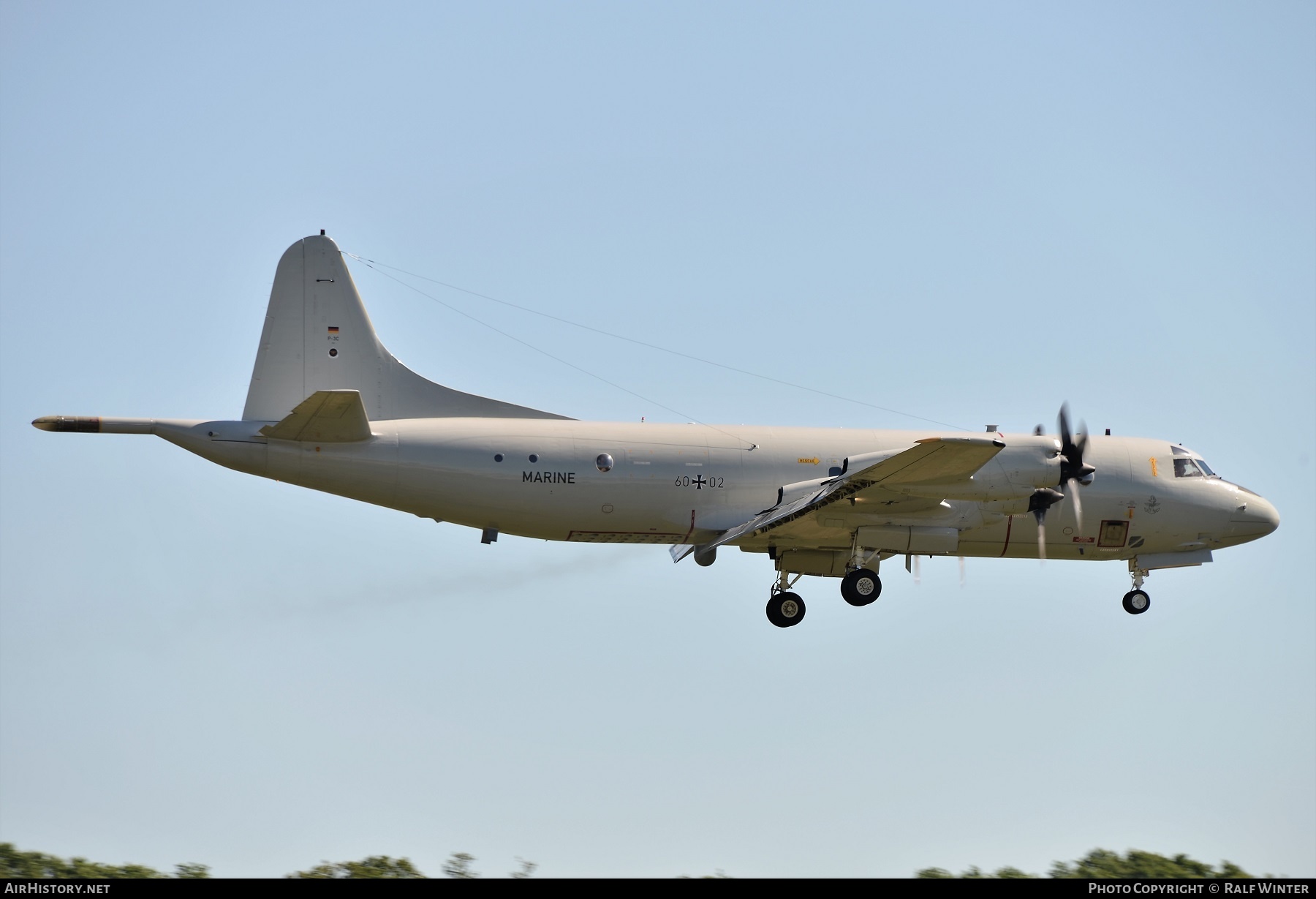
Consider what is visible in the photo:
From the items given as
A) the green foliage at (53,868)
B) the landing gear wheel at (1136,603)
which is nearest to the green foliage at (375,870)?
the green foliage at (53,868)

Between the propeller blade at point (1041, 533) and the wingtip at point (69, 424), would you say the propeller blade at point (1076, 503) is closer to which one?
the propeller blade at point (1041, 533)

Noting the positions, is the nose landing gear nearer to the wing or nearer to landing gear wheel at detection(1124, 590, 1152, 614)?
landing gear wheel at detection(1124, 590, 1152, 614)

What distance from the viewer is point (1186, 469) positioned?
108ft

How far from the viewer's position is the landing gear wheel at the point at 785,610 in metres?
31.6

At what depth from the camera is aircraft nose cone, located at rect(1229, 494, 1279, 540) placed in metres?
33.1

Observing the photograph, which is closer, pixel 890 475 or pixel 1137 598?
pixel 890 475

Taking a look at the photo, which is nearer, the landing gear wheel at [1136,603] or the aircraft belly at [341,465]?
the aircraft belly at [341,465]

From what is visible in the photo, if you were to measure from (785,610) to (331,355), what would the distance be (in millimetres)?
11053

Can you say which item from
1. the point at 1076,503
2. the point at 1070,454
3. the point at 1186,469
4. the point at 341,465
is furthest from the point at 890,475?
the point at 341,465

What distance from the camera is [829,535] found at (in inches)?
1192

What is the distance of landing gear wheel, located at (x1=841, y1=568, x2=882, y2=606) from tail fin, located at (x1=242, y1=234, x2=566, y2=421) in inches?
274

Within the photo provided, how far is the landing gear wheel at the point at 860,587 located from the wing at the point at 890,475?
2.09 metres

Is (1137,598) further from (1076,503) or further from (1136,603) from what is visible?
(1076,503)
